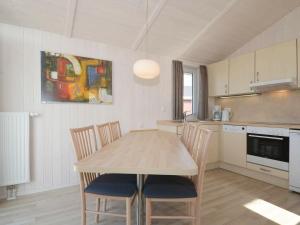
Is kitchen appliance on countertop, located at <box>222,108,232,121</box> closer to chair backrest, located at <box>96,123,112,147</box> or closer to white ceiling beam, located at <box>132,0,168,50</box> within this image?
white ceiling beam, located at <box>132,0,168,50</box>

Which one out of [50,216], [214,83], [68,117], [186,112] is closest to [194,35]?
[214,83]

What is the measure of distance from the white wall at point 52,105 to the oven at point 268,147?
1.85 metres

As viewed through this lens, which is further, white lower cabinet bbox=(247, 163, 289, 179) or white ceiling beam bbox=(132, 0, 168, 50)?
white lower cabinet bbox=(247, 163, 289, 179)

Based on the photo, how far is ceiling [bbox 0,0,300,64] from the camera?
2326 mm

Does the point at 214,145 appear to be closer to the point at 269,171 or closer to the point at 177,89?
the point at 269,171

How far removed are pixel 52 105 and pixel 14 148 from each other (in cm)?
69

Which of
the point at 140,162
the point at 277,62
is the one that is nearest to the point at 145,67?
the point at 140,162

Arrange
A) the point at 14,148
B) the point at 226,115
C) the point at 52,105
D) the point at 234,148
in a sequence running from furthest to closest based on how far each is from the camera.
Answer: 1. the point at 226,115
2. the point at 234,148
3. the point at 52,105
4. the point at 14,148

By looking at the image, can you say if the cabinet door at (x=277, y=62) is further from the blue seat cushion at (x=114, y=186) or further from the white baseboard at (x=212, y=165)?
the blue seat cushion at (x=114, y=186)

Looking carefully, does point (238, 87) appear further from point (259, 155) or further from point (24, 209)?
point (24, 209)

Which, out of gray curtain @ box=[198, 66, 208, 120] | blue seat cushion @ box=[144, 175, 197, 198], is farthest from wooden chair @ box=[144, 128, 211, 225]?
gray curtain @ box=[198, 66, 208, 120]

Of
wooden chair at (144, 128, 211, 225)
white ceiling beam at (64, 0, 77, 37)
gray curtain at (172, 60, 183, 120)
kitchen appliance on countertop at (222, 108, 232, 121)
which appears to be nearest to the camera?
wooden chair at (144, 128, 211, 225)

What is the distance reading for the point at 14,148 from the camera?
2320 mm

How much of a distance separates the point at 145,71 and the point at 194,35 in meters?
1.68
